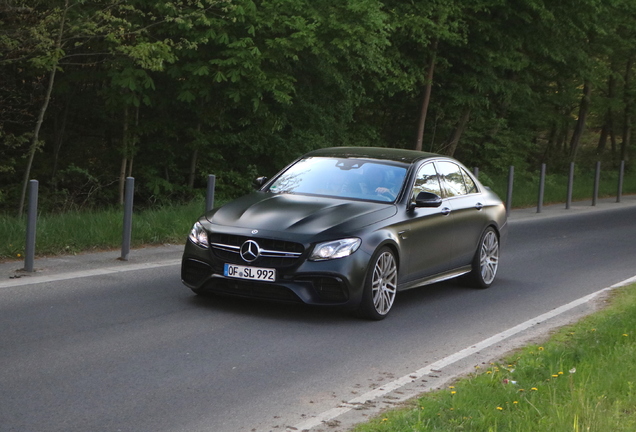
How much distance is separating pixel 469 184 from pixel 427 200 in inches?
77.4

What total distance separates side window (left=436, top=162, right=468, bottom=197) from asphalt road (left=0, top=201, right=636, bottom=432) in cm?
114

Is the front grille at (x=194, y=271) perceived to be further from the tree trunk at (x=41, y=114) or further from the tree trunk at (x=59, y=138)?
the tree trunk at (x=59, y=138)

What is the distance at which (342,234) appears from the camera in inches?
342

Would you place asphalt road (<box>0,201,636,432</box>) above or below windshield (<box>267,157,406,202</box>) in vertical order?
below

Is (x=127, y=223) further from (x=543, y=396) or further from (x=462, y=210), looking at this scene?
(x=543, y=396)

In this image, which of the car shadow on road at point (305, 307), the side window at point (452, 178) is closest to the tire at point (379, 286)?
the car shadow on road at point (305, 307)

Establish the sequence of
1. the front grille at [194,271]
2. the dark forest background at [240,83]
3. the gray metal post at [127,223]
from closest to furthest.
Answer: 1. the front grille at [194,271]
2. the gray metal post at [127,223]
3. the dark forest background at [240,83]

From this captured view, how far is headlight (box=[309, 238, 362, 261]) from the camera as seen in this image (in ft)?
28.2

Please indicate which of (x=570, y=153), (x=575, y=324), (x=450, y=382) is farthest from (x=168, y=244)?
(x=570, y=153)

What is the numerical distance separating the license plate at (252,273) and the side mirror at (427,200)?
1.84 meters

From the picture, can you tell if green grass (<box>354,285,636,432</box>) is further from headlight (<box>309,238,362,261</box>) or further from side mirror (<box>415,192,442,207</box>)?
side mirror (<box>415,192,442,207</box>)

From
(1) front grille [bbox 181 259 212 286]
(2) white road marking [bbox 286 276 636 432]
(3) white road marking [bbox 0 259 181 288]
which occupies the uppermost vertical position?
(1) front grille [bbox 181 259 212 286]

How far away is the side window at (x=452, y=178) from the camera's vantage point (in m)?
10.9

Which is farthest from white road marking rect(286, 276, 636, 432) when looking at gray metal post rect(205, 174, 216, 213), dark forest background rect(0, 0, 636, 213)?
dark forest background rect(0, 0, 636, 213)
